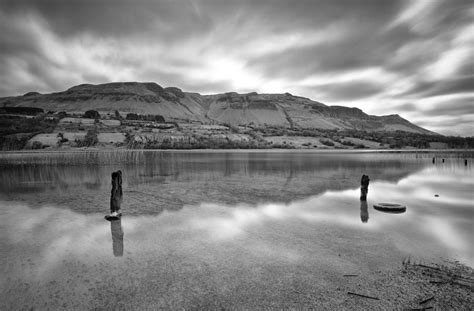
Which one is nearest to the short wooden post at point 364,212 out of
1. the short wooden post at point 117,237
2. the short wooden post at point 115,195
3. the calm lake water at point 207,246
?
the calm lake water at point 207,246

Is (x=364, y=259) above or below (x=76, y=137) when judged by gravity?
below

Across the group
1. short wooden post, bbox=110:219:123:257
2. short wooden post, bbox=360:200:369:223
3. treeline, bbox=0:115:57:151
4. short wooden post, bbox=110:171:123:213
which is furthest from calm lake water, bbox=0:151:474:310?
treeline, bbox=0:115:57:151

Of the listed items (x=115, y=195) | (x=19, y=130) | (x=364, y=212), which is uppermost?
(x=19, y=130)

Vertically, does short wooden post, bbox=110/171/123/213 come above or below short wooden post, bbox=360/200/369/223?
above

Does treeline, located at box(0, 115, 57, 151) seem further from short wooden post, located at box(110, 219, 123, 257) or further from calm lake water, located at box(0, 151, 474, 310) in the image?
short wooden post, located at box(110, 219, 123, 257)

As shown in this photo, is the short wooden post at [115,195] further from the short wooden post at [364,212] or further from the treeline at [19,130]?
the treeline at [19,130]

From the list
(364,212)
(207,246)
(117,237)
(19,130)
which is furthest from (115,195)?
(19,130)

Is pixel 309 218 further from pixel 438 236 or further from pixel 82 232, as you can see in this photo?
pixel 82 232

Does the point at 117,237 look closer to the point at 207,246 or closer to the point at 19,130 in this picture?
the point at 207,246

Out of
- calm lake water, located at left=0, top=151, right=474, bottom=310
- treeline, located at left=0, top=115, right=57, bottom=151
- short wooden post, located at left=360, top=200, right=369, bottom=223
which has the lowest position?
short wooden post, located at left=360, top=200, right=369, bottom=223

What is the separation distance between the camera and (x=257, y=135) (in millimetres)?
137250

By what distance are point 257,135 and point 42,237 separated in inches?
5057

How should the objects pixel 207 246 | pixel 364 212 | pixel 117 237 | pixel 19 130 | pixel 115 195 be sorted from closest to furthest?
pixel 207 246, pixel 117 237, pixel 115 195, pixel 364 212, pixel 19 130

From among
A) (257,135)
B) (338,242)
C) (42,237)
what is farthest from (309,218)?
(257,135)
